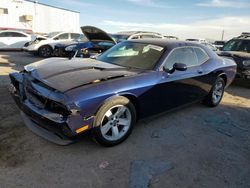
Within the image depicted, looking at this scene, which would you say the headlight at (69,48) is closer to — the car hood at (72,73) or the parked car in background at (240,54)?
the parked car in background at (240,54)

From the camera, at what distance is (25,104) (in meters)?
3.26

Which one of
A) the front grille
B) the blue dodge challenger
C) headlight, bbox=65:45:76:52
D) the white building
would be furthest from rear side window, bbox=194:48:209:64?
the white building

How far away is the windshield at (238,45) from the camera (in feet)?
29.4

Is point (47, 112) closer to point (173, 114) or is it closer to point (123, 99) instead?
point (123, 99)

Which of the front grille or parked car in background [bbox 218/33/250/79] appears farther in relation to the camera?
parked car in background [bbox 218/33/250/79]

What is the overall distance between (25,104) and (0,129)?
76 cm

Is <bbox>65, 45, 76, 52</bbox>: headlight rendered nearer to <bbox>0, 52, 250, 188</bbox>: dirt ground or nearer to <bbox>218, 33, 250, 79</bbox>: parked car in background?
<bbox>218, 33, 250, 79</bbox>: parked car in background

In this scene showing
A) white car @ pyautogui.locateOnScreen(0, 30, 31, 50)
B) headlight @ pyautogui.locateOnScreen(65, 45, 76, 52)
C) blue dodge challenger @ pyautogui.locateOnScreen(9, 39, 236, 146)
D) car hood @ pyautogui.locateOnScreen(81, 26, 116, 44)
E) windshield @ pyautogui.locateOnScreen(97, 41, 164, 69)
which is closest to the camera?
blue dodge challenger @ pyautogui.locateOnScreen(9, 39, 236, 146)

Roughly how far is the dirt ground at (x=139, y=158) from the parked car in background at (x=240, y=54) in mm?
3592

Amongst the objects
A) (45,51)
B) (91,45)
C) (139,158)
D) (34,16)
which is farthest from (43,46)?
(139,158)

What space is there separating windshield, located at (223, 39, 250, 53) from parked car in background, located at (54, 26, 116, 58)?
186 inches

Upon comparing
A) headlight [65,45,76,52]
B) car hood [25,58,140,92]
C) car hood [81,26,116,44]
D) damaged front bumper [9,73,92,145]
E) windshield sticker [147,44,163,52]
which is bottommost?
damaged front bumper [9,73,92,145]

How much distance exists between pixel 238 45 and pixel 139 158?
26.1 feet

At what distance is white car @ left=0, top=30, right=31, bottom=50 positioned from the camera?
603 inches
